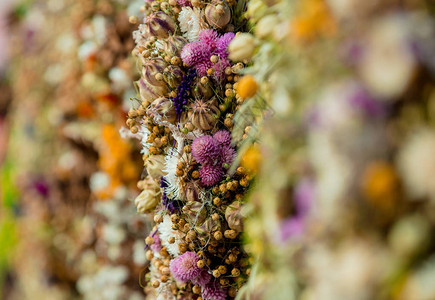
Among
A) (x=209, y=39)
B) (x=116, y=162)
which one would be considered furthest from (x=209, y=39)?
(x=116, y=162)

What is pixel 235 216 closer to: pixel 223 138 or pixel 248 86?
pixel 223 138

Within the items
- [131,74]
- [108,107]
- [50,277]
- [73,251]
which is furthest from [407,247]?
[50,277]

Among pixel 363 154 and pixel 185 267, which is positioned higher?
pixel 363 154

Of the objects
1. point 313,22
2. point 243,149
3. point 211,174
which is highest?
point 313,22

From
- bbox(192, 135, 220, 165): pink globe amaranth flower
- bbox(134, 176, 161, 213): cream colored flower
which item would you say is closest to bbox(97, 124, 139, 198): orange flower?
bbox(134, 176, 161, 213): cream colored flower

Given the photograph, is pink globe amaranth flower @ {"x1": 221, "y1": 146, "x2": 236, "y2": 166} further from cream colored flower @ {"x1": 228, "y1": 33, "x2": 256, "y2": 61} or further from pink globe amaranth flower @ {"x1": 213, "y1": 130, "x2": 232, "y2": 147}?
cream colored flower @ {"x1": 228, "y1": 33, "x2": 256, "y2": 61}

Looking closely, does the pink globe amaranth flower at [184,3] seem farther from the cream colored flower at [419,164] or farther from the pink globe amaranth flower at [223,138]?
the cream colored flower at [419,164]

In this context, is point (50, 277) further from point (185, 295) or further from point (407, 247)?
point (407, 247)
